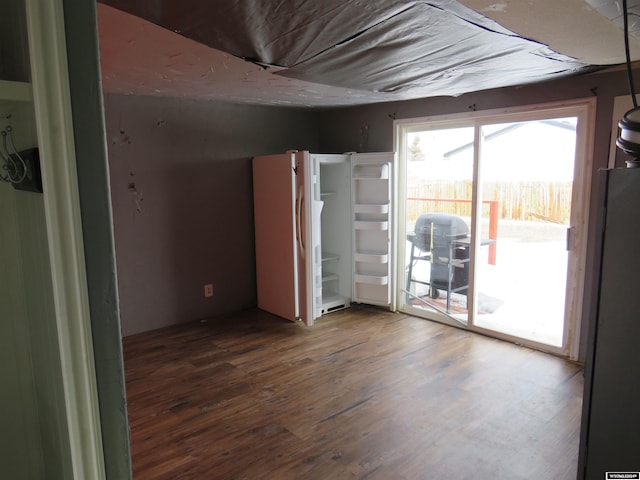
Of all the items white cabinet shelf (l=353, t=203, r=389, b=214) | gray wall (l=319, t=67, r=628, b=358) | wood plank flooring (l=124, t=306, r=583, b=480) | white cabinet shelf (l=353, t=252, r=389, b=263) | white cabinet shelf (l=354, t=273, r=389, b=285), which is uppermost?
gray wall (l=319, t=67, r=628, b=358)

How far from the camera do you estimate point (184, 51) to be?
89.6 inches

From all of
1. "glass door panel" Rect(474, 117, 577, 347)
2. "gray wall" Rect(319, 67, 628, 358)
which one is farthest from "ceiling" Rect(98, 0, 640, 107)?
"glass door panel" Rect(474, 117, 577, 347)

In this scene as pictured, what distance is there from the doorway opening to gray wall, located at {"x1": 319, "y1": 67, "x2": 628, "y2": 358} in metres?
0.07

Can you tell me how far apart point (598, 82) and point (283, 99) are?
8.55 feet

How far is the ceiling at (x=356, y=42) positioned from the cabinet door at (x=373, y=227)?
3.90ft

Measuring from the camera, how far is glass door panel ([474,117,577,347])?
3484 mm

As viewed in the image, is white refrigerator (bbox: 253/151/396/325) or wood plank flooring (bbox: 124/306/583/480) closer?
wood plank flooring (bbox: 124/306/583/480)

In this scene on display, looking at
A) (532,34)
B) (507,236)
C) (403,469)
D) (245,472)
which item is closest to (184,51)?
(532,34)

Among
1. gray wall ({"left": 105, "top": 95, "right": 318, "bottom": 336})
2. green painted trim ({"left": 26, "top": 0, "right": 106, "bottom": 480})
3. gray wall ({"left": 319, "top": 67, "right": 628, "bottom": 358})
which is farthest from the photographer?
gray wall ({"left": 105, "top": 95, "right": 318, "bottom": 336})

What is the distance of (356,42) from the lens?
2.07 m

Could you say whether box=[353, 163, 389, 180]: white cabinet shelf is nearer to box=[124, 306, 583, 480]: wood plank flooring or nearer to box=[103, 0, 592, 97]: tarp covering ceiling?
box=[103, 0, 592, 97]: tarp covering ceiling

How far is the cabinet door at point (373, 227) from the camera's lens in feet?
14.6

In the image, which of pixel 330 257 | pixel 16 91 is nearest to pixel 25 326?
pixel 16 91

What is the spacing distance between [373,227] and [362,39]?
2649mm
